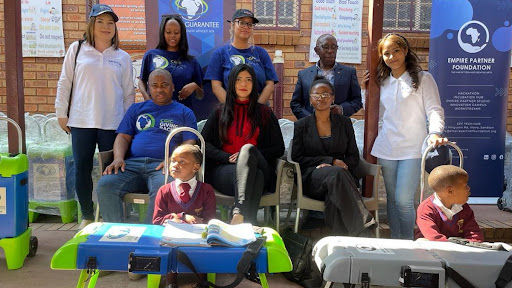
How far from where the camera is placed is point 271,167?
3768 mm

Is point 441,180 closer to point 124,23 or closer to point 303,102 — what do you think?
point 303,102

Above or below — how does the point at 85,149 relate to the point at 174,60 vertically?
below

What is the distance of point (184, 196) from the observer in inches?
118

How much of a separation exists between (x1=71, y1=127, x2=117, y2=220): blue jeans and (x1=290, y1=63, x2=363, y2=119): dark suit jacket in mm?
1620

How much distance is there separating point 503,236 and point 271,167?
214 centimetres

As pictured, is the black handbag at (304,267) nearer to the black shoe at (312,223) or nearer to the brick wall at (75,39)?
the black shoe at (312,223)

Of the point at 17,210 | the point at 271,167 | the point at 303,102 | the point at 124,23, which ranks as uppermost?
the point at 124,23

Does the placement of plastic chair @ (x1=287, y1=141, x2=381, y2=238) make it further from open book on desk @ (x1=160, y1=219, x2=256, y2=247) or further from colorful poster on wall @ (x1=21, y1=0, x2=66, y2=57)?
colorful poster on wall @ (x1=21, y1=0, x2=66, y2=57)

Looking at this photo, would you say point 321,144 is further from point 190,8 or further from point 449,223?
point 190,8

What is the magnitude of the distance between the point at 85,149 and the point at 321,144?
73.2 inches

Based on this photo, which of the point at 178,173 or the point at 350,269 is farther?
the point at 178,173

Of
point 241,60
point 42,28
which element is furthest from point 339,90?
point 42,28

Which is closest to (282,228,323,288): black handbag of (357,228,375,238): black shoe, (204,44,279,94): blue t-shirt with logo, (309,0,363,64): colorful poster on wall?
(357,228,375,238): black shoe

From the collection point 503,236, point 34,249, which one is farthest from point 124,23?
point 503,236
